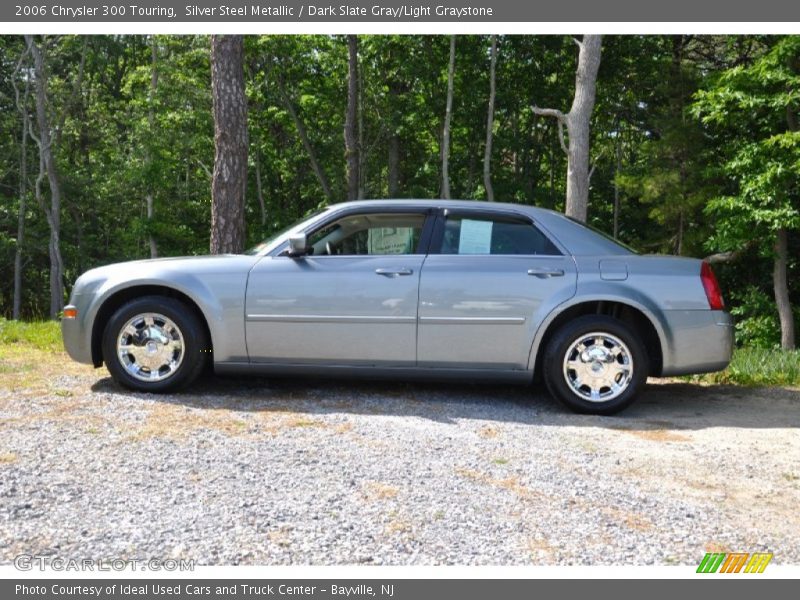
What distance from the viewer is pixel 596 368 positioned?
5660 millimetres

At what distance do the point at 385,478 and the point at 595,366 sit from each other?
2375mm

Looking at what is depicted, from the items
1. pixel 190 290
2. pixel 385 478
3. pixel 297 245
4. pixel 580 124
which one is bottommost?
pixel 385 478

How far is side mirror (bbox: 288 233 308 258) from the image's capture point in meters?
5.79

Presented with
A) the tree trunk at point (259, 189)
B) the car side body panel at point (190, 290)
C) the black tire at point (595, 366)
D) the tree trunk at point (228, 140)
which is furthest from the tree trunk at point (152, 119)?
the black tire at point (595, 366)

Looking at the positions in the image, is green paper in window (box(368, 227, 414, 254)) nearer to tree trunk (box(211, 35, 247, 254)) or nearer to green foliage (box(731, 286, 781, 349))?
tree trunk (box(211, 35, 247, 254))

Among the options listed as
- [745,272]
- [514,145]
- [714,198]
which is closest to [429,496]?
[714,198]

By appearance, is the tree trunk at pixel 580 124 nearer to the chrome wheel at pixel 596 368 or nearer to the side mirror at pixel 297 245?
the chrome wheel at pixel 596 368

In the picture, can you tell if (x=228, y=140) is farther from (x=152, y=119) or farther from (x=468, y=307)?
(x=152, y=119)

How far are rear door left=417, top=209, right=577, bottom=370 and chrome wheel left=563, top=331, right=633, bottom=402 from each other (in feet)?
1.17

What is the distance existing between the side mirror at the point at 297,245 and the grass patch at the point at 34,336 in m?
3.71

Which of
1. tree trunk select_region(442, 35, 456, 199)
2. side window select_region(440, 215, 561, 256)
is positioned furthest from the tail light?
tree trunk select_region(442, 35, 456, 199)

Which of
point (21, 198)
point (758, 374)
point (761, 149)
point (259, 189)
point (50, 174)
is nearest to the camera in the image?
point (758, 374)

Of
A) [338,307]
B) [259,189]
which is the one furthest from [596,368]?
[259,189]

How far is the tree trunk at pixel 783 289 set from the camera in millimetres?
17125
